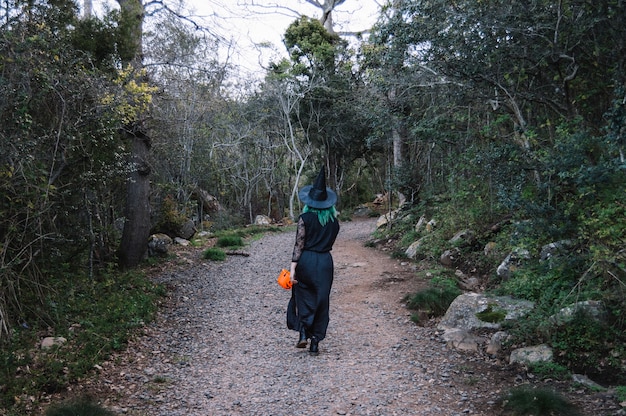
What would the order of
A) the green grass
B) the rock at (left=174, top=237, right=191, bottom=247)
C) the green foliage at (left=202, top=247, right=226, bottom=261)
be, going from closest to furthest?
the green foliage at (left=202, top=247, right=226, bottom=261) → the rock at (left=174, top=237, right=191, bottom=247) → the green grass

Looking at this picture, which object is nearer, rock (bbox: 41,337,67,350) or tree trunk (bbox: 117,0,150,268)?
rock (bbox: 41,337,67,350)

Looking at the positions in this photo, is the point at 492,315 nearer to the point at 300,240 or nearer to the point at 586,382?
the point at 586,382

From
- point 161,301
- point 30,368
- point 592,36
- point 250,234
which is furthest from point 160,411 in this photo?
point 250,234

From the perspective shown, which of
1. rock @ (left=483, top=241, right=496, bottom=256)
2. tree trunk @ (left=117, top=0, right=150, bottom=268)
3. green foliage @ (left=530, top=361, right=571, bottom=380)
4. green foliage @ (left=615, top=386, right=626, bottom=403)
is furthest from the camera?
tree trunk @ (left=117, top=0, right=150, bottom=268)

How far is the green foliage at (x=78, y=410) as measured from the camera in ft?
12.7

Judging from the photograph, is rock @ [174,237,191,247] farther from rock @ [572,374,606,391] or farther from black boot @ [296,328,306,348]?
rock @ [572,374,606,391]

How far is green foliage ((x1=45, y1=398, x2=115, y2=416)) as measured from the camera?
12.7 ft

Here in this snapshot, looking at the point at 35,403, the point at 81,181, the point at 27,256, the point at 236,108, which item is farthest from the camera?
the point at 236,108

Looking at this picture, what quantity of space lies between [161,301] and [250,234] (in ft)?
30.5

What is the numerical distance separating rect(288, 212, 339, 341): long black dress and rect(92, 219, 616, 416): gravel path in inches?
16.8

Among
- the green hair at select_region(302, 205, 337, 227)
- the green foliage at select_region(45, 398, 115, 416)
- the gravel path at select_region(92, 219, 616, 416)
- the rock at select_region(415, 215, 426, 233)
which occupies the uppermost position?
the green hair at select_region(302, 205, 337, 227)

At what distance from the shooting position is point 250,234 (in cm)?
1714

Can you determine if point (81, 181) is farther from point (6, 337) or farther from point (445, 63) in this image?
point (445, 63)

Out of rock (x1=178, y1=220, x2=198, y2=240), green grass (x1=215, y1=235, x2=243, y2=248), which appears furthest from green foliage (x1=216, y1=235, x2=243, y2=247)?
rock (x1=178, y1=220, x2=198, y2=240)
